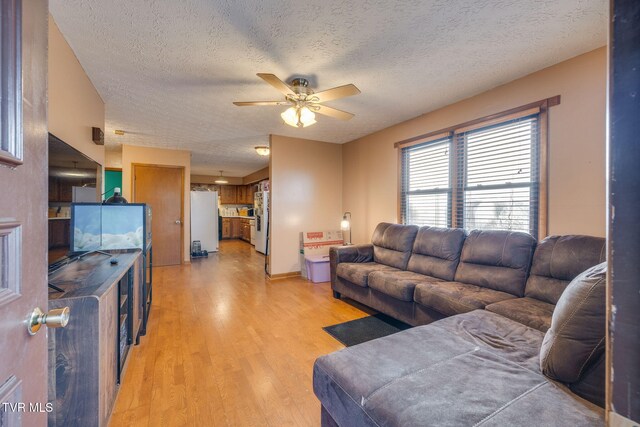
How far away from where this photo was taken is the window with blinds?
260 cm

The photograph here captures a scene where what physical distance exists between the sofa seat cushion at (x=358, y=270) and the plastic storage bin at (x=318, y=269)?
938mm

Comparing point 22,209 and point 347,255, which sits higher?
point 22,209

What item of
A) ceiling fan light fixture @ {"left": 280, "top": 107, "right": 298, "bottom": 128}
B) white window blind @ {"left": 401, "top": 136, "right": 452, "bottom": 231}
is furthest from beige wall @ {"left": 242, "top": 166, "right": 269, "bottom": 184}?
ceiling fan light fixture @ {"left": 280, "top": 107, "right": 298, "bottom": 128}

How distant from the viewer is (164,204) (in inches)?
216

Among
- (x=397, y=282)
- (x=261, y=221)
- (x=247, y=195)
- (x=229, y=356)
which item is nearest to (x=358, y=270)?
(x=397, y=282)

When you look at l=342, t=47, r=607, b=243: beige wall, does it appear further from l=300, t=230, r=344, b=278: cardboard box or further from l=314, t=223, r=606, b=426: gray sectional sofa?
l=300, t=230, r=344, b=278: cardboard box

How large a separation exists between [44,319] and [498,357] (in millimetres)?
→ 1672

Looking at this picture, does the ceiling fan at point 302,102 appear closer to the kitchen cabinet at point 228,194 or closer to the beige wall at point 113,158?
the beige wall at point 113,158

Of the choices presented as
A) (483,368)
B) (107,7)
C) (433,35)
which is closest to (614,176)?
(483,368)

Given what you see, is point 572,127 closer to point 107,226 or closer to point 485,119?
point 485,119

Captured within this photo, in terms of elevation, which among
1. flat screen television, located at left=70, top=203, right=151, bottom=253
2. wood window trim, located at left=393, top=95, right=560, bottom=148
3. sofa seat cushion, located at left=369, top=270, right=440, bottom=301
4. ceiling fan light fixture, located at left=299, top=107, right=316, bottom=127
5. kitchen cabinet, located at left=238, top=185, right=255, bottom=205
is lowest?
sofa seat cushion, located at left=369, top=270, right=440, bottom=301

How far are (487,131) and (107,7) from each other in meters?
3.34

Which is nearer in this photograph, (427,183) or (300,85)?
(300,85)

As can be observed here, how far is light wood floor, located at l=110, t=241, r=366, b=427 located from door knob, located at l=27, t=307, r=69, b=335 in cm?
125
